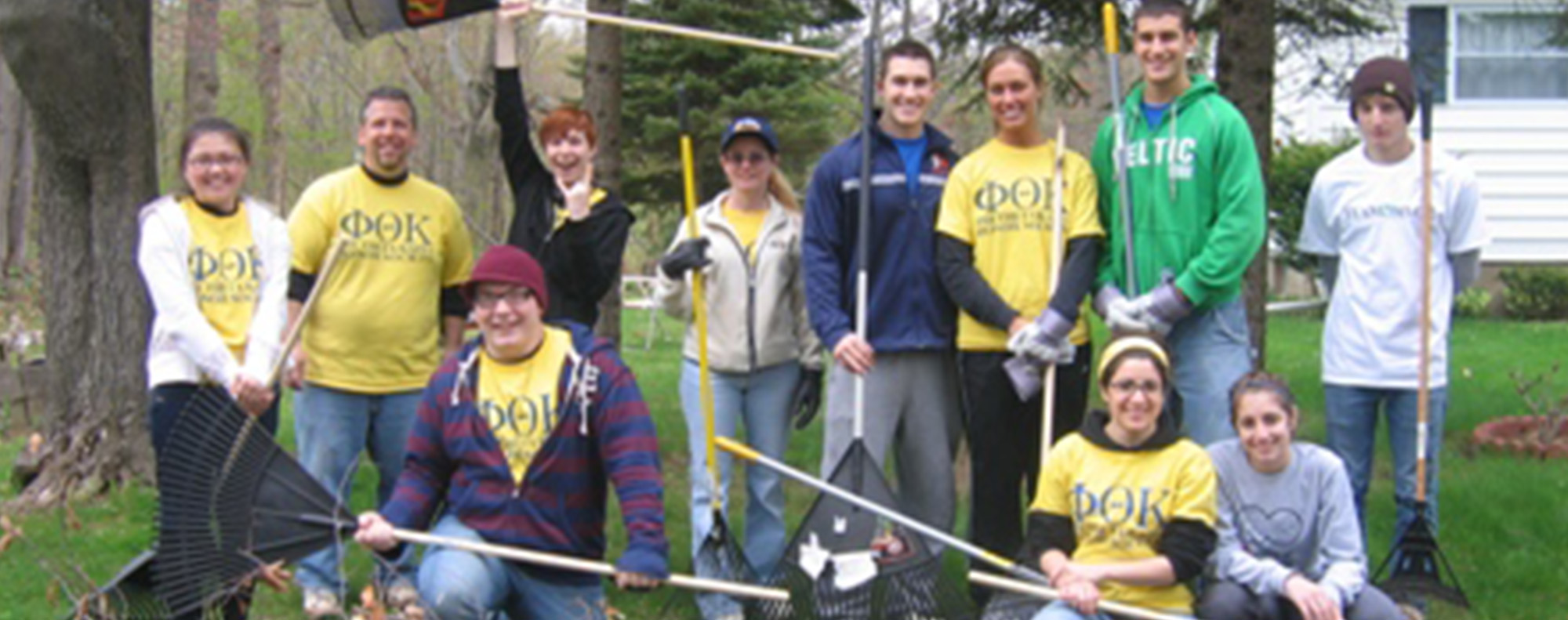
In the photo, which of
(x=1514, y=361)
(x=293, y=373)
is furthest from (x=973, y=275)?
(x=1514, y=361)

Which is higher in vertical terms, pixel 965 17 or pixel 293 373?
pixel 965 17

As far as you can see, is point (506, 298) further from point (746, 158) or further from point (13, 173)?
point (13, 173)

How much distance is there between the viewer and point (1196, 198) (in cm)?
509

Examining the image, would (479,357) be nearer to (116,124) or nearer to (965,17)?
(116,124)

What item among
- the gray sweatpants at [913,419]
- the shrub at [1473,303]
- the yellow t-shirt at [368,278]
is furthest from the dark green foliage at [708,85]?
the gray sweatpants at [913,419]

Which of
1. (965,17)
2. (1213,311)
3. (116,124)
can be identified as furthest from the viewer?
(965,17)

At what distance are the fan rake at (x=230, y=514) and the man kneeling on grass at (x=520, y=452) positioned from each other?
0.08m

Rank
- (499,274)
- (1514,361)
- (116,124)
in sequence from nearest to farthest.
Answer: (499,274) → (116,124) → (1514,361)

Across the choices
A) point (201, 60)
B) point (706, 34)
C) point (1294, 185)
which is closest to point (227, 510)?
point (706, 34)

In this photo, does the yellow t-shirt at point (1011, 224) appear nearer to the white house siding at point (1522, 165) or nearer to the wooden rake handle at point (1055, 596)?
the wooden rake handle at point (1055, 596)

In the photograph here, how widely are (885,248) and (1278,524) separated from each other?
5.05ft

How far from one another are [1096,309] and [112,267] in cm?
432

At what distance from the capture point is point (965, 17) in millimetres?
8672

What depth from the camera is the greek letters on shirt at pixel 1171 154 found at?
16.6ft
